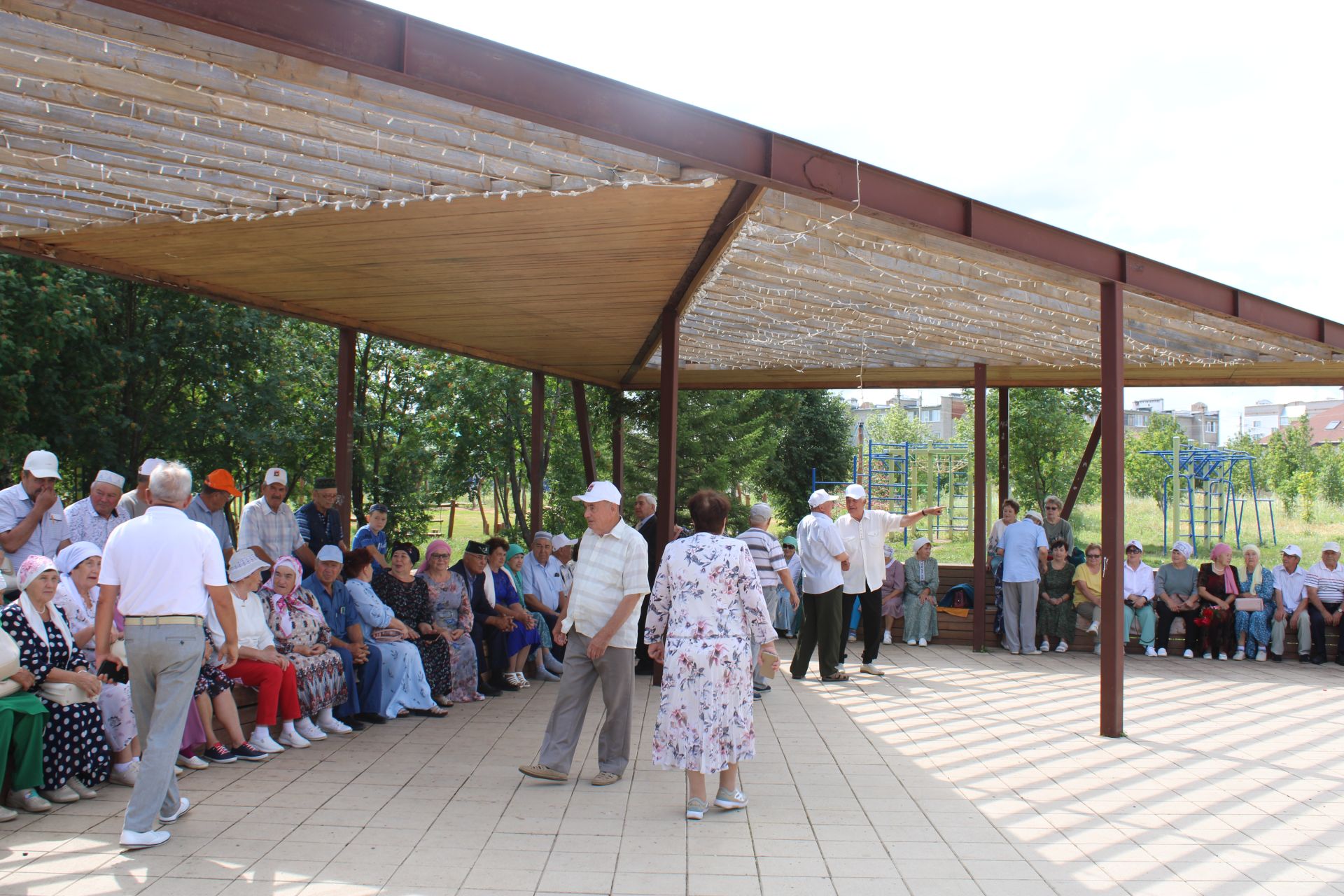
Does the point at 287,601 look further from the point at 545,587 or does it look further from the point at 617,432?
the point at 617,432

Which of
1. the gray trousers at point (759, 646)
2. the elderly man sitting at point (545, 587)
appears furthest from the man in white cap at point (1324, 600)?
the elderly man sitting at point (545, 587)

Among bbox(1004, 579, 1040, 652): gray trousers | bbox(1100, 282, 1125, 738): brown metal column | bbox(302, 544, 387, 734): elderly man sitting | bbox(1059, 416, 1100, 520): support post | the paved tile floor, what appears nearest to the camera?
the paved tile floor

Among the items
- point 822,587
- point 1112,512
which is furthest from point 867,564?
point 1112,512

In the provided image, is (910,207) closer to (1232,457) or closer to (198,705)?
(198,705)

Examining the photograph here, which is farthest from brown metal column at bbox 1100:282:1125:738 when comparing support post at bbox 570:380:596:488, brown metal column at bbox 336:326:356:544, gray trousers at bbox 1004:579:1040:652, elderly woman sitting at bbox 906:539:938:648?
support post at bbox 570:380:596:488

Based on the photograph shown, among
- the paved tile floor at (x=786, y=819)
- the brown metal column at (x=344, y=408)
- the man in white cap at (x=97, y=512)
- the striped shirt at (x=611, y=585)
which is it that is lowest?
the paved tile floor at (x=786, y=819)

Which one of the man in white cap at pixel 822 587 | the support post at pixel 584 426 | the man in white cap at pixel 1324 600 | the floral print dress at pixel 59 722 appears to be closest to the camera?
the floral print dress at pixel 59 722

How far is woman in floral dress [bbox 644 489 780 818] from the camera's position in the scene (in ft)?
14.5

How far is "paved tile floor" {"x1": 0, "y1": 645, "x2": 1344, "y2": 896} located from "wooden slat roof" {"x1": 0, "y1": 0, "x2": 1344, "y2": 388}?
110 inches

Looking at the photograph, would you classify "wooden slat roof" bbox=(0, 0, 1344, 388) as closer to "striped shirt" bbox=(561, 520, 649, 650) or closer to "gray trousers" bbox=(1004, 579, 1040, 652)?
"striped shirt" bbox=(561, 520, 649, 650)

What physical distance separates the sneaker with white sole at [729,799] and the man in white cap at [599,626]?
0.62m

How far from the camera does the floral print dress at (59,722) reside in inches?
172

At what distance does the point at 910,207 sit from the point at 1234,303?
135 inches

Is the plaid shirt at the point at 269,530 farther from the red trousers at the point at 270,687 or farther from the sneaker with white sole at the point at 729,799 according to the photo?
the sneaker with white sole at the point at 729,799
